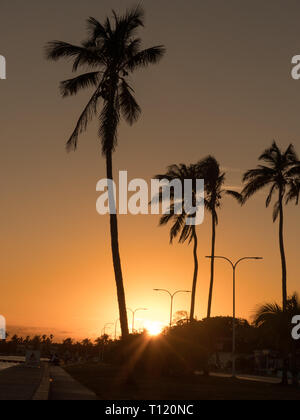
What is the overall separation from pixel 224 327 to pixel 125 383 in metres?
132

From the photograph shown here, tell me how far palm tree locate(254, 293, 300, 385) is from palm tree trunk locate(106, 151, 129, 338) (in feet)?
59.0

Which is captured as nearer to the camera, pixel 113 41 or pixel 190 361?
pixel 113 41

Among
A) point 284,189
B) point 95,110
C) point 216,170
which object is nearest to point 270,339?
point 284,189

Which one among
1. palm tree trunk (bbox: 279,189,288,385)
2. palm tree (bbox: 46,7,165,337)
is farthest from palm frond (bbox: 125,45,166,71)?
palm tree trunk (bbox: 279,189,288,385)

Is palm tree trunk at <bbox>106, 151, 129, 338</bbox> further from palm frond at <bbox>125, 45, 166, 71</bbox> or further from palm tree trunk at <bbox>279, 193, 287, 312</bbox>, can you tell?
palm tree trunk at <bbox>279, 193, 287, 312</bbox>

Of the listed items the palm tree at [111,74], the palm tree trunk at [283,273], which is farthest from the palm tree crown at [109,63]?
the palm tree trunk at [283,273]

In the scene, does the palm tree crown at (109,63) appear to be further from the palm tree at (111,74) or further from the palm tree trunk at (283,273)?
the palm tree trunk at (283,273)

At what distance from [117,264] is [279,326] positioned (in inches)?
746

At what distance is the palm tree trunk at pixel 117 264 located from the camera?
30708 mm

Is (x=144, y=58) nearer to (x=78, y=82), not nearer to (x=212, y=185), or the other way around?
(x=78, y=82)

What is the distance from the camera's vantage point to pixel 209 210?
180ft

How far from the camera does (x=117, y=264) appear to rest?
3145 centimetres
